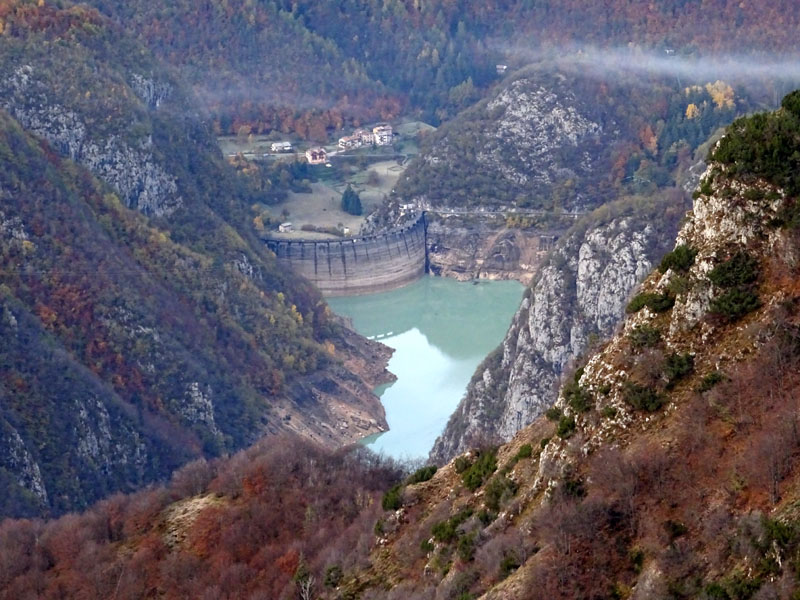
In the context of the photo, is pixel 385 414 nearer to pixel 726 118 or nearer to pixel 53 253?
pixel 53 253

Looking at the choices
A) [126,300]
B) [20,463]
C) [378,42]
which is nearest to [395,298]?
[126,300]

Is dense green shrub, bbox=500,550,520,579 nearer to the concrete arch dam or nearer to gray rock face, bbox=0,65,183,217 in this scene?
gray rock face, bbox=0,65,183,217

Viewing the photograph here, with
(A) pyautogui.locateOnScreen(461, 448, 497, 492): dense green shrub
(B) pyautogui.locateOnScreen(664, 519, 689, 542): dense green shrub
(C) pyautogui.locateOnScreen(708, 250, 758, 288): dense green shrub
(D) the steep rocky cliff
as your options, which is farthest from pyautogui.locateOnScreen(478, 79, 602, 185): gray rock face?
(B) pyautogui.locateOnScreen(664, 519, 689, 542): dense green shrub

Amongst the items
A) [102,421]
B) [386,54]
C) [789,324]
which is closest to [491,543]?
[789,324]

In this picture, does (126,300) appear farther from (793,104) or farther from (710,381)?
(710,381)

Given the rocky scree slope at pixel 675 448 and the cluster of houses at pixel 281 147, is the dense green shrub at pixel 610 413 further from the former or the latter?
the cluster of houses at pixel 281 147
